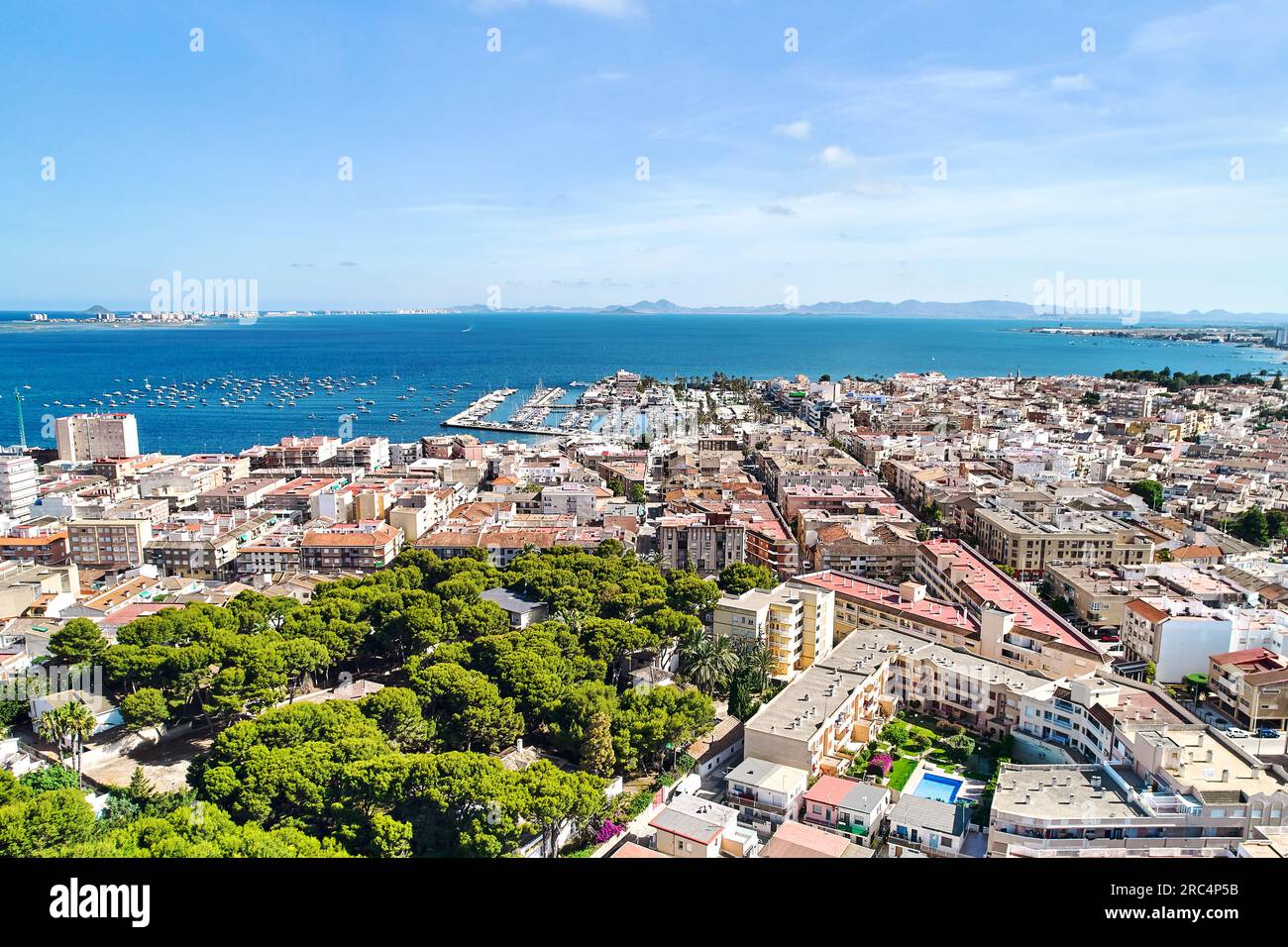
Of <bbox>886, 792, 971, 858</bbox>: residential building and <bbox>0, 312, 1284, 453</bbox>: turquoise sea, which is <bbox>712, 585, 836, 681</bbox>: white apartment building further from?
<bbox>0, 312, 1284, 453</bbox>: turquoise sea

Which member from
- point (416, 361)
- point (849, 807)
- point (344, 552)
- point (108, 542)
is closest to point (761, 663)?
point (849, 807)

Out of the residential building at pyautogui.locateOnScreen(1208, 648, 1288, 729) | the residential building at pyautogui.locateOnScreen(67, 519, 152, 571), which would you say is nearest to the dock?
the residential building at pyautogui.locateOnScreen(67, 519, 152, 571)

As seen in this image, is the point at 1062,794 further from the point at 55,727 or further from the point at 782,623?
the point at 55,727

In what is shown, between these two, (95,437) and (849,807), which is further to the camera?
(95,437)

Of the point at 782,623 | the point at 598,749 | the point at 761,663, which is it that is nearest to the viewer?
the point at 598,749
